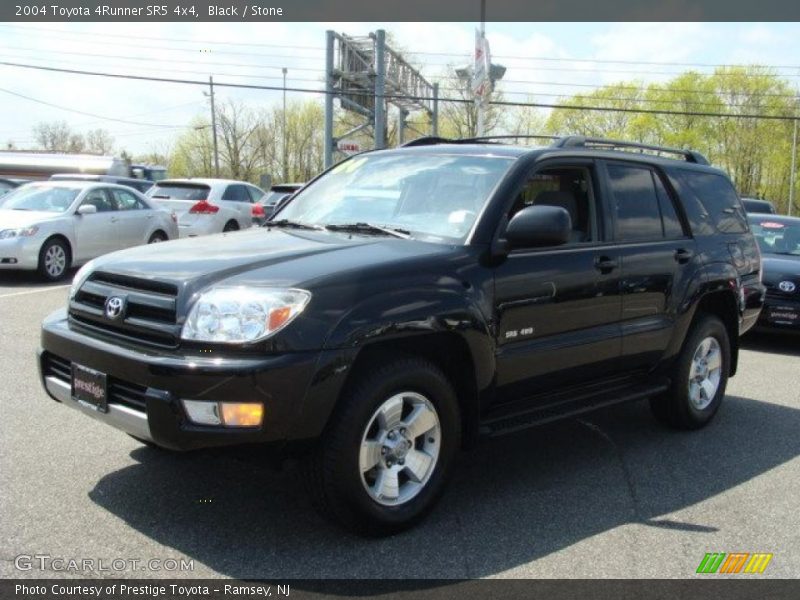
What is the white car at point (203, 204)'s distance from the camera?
16.5 meters

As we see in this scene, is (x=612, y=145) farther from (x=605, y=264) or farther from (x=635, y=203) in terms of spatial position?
(x=605, y=264)

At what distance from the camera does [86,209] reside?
1316 cm

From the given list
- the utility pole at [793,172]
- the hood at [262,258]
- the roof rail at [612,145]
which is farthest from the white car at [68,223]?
the utility pole at [793,172]

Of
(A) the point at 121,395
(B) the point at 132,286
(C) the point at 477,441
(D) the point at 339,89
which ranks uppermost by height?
(D) the point at 339,89

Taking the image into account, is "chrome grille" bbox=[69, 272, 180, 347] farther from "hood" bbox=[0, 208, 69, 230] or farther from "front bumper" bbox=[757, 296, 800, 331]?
"hood" bbox=[0, 208, 69, 230]

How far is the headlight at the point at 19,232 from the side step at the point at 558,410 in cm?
988

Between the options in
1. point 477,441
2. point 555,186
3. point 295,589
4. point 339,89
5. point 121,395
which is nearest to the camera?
point 295,589

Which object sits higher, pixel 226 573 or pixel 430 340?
pixel 430 340

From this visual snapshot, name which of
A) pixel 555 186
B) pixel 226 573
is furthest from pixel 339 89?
pixel 226 573

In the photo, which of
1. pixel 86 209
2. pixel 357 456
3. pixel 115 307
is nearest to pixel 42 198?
pixel 86 209

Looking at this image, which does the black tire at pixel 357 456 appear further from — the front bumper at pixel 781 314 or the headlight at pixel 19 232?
the headlight at pixel 19 232

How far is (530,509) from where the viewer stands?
4.27 meters

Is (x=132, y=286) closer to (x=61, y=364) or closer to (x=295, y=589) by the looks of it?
(x=61, y=364)

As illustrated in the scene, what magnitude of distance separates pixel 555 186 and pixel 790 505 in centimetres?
223
